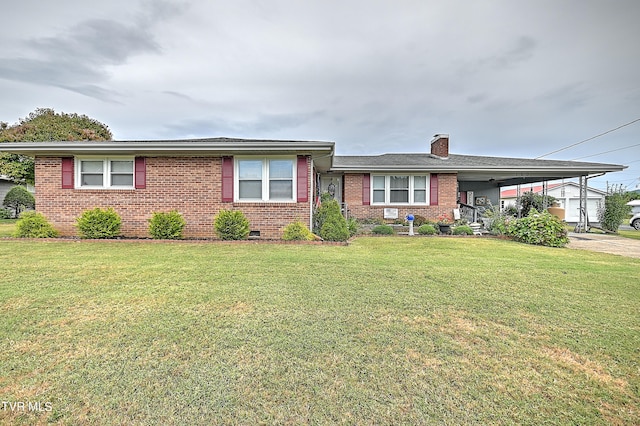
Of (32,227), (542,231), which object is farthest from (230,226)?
(542,231)

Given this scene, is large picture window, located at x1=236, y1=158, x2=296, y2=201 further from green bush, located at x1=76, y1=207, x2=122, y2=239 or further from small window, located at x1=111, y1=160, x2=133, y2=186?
green bush, located at x1=76, y1=207, x2=122, y2=239

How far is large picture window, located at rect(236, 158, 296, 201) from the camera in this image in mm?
9938

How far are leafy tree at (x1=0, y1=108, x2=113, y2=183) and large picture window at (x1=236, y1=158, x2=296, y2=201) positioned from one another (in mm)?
17656

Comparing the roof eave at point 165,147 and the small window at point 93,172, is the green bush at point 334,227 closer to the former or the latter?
the roof eave at point 165,147

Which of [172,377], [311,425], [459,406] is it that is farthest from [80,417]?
[459,406]

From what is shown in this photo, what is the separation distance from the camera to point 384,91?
55.6ft

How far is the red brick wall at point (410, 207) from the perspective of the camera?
14.2 metres

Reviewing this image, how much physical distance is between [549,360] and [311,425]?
197cm

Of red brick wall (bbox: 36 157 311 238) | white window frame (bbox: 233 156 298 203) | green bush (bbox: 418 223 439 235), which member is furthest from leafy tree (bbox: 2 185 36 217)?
green bush (bbox: 418 223 439 235)

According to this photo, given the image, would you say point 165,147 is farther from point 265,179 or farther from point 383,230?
point 383,230

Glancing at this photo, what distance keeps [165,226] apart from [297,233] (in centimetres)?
375

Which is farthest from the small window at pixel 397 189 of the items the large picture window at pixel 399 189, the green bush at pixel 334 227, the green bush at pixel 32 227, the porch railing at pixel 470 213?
the green bush at pixel 32 227

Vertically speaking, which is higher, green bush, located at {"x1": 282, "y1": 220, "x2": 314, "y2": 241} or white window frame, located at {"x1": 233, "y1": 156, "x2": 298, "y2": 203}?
white window frame, located at {"x1": 233, "y1": 156, "x2": 298, "y2": 203}

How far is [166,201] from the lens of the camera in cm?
1000
